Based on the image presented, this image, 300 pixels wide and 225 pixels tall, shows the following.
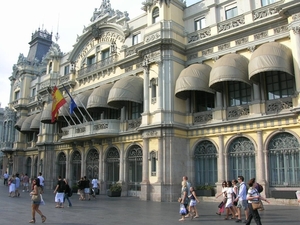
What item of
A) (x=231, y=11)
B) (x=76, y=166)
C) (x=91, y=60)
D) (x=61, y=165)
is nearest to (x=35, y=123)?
(x=61, y=165)

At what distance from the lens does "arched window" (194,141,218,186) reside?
21.9m

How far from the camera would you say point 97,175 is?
1138 inches

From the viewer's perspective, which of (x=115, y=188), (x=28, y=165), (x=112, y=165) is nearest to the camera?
(x=115, y=188)

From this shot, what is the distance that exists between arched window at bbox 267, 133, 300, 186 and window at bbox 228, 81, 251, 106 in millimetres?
3191

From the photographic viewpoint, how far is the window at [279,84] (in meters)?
19.4

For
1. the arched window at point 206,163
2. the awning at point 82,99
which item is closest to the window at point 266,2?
the arched window at point 206,163

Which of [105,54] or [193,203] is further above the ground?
[105,54]

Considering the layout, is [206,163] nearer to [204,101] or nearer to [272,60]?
[204,101]

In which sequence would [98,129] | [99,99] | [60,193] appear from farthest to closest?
[98,129] < [99,99] < [60,193]

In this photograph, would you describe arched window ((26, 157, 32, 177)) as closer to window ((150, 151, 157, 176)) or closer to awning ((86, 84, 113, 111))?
awning ((86, 84, 113, 111))

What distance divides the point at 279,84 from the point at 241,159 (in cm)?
513

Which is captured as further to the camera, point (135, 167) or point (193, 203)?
point (135, 167)

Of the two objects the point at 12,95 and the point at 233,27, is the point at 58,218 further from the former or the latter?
the point at 12,95

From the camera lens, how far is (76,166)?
32.0 metres
